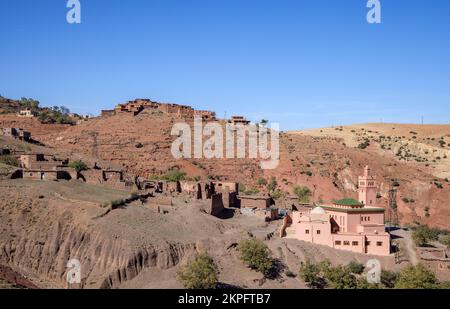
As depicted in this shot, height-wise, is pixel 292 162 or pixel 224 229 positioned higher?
pixel 292 162

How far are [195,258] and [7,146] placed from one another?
25.6 metres

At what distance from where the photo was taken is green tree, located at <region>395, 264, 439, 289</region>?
30.5 metres

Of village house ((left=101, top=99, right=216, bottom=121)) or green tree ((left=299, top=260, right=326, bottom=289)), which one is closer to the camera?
green tree ((left=299, top=260, right=326, bottom=289))

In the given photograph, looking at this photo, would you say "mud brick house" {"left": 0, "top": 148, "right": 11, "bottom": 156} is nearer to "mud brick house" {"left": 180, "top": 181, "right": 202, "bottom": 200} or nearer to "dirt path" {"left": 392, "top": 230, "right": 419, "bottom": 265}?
"mud brick house" {"left": 180, "top": 181, "right": 202, "bottom": 200}

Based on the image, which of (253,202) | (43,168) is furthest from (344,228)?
(43,168)

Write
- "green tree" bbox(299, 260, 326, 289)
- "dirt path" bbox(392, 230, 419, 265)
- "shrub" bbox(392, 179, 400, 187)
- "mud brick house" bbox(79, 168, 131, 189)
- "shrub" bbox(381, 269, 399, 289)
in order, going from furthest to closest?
"shrub" bbox(392, 179, 400, 187) < "mud brick house" bbox(79, 168, 131, 189) < "dirt path" bbox(392, 230, 419, 265) < "shrub" bbox(381, 269, 399, 289) < "green tree" bbox(299, 260, 326, 289)

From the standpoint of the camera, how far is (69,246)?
30156mm

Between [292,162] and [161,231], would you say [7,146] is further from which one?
[292,162]

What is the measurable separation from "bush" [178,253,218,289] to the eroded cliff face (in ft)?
5.87

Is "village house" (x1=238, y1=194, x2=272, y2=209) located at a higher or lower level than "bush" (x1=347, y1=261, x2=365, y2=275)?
higher

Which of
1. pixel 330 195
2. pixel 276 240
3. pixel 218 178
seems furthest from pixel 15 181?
pixel 330 195

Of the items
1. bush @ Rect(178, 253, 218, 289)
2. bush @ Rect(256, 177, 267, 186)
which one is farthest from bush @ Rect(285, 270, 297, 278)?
bush @ Rect(256, 177, 267, 186)

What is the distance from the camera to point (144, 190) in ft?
134

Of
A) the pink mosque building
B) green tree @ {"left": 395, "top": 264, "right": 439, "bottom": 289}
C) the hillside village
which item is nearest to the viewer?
the hillside village
